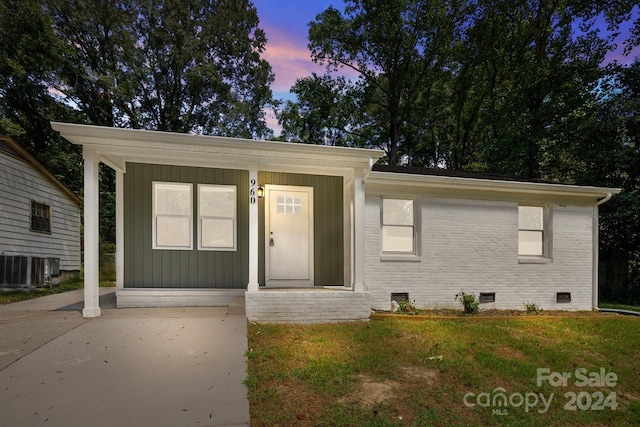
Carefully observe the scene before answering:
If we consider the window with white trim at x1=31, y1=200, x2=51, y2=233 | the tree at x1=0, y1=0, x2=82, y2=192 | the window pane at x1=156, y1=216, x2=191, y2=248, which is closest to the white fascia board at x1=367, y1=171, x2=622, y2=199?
the window pane at x1=156, y1=216, x2=191, y2=248

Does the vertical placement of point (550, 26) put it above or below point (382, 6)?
below

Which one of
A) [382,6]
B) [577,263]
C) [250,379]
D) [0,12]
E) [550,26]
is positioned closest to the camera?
[250,379]

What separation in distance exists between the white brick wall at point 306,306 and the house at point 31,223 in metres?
7.90

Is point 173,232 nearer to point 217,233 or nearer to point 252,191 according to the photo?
point 217,233

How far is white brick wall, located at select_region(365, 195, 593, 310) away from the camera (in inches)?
262

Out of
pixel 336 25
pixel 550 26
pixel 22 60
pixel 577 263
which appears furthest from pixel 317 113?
pixel 577 263

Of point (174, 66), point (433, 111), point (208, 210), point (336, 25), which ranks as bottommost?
point (208, 210)

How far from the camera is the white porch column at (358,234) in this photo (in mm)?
5516

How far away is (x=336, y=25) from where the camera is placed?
16.8m

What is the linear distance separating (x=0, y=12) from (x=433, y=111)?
66.1 ft

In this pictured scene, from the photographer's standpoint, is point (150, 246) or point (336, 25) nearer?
point (150, 246)

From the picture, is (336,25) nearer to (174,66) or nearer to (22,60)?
(174,66)

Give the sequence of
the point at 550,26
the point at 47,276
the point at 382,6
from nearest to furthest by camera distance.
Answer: the point at 47,276 < the point at 550,26 < the point at 382,6

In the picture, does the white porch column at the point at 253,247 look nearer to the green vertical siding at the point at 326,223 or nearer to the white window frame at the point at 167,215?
the green vertical siding at the point at 326,223
